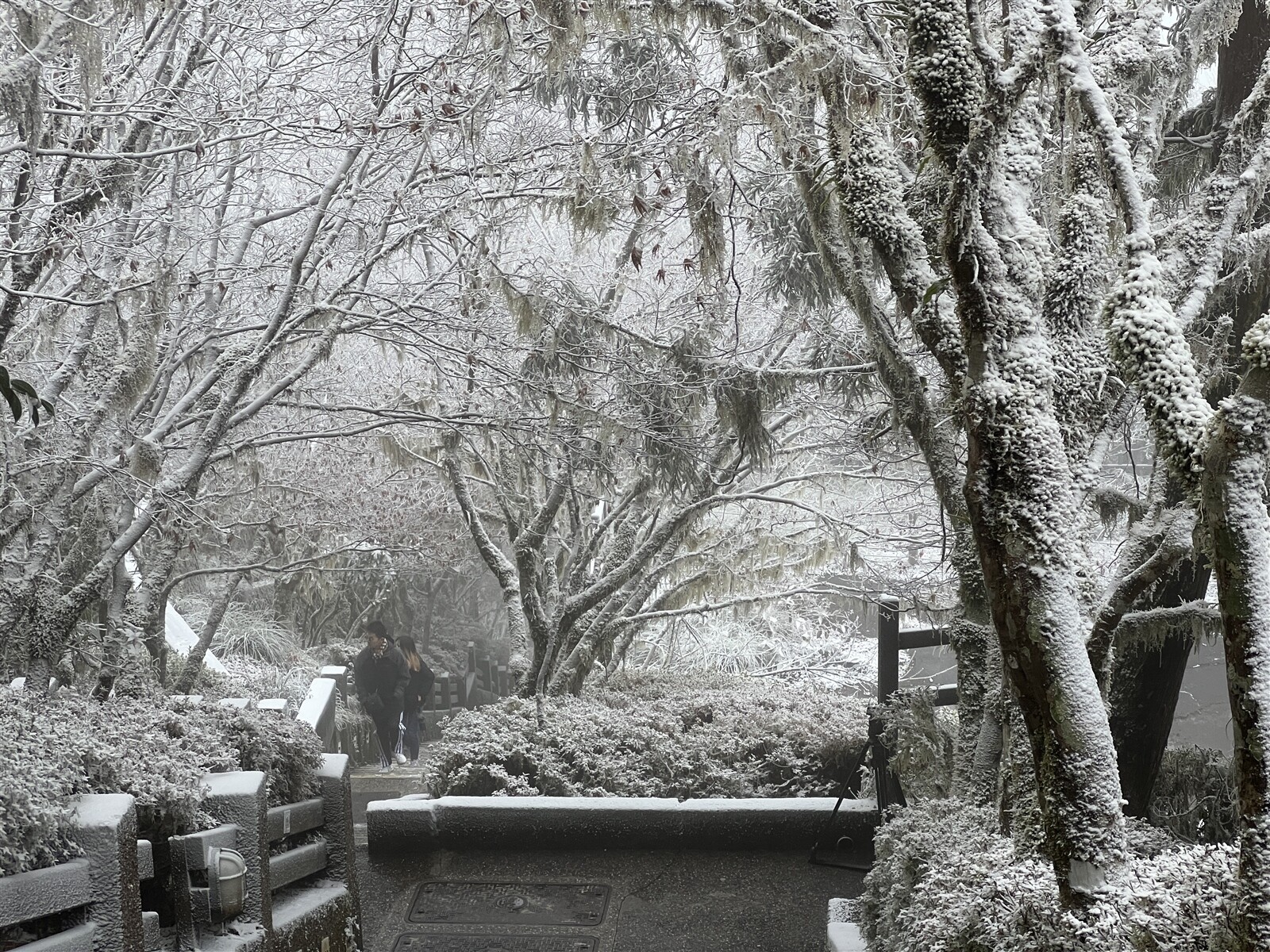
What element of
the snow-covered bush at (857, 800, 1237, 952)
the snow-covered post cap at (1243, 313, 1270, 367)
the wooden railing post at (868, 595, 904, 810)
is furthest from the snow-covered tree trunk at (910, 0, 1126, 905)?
the wooden railing post at (868, 595, 904, 810)

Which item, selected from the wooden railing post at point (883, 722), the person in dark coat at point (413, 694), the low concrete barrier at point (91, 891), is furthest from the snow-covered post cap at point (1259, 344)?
the person in dark coat at point (413, 694)

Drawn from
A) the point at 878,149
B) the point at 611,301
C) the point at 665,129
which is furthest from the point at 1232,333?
the point at 611,301

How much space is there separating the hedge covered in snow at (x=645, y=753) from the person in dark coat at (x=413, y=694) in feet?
17.0

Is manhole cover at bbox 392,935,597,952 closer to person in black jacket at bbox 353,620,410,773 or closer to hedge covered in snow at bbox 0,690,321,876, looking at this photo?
hedge covered in snow at bbox 0,690,321,876

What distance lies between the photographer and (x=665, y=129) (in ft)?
20.3

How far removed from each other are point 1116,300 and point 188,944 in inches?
169

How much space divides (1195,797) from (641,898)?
331 centimetres

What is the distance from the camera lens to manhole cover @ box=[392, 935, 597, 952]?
6.14 m

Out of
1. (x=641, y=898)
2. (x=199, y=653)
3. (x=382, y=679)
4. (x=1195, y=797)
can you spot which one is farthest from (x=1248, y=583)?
(x=382, y=679)

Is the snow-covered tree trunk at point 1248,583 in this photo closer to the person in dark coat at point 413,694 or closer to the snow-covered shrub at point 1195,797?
the snow-covered shrub at point 1195,797

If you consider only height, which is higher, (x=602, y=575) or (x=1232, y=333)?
(x=1232, y=333)

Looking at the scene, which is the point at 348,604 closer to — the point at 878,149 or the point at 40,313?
the point at 40,313

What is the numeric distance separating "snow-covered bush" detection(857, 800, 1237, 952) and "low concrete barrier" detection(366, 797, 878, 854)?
277 cm

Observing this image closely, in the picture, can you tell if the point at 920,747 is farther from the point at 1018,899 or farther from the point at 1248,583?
the point at 1248,583
